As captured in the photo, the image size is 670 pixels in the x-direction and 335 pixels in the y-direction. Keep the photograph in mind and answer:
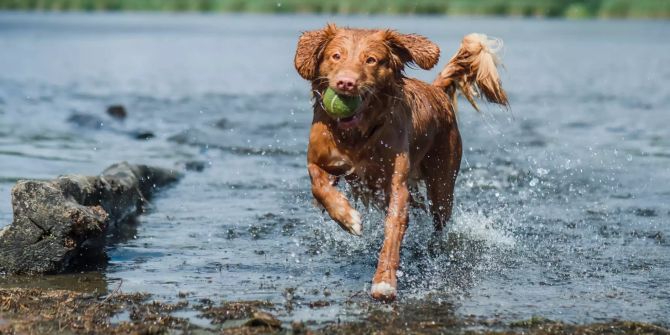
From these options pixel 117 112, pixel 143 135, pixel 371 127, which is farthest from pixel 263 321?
pixel 117 112

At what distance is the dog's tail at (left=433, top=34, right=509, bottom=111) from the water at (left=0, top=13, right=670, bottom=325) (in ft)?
3.78

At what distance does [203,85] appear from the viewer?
24703 millimetres

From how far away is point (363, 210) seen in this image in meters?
9.20

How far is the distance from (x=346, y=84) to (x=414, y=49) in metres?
0.90

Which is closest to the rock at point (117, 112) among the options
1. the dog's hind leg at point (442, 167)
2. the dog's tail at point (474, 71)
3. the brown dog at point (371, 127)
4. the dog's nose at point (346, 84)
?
the dog's tail at point (474, 71)

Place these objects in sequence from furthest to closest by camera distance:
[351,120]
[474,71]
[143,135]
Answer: [143,135], [474,71], [351,120]

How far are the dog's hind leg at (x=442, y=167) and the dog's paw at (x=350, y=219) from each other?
1743 millimetres

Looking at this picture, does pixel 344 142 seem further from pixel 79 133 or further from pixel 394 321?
pixel 79 133

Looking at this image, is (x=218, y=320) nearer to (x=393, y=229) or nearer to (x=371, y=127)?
(x=393, y=229)

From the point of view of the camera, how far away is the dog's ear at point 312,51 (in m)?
6.92

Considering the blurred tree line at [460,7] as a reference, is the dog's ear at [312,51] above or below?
above

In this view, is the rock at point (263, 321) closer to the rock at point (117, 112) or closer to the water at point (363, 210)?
the water at point (363, 210)

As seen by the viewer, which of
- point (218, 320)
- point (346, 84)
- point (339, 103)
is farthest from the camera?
point (339, 103)

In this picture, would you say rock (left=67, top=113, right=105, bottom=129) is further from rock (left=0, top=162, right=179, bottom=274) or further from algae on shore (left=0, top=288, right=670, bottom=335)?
algae on shore (left=0, top=288, right=670, bottom=335)
